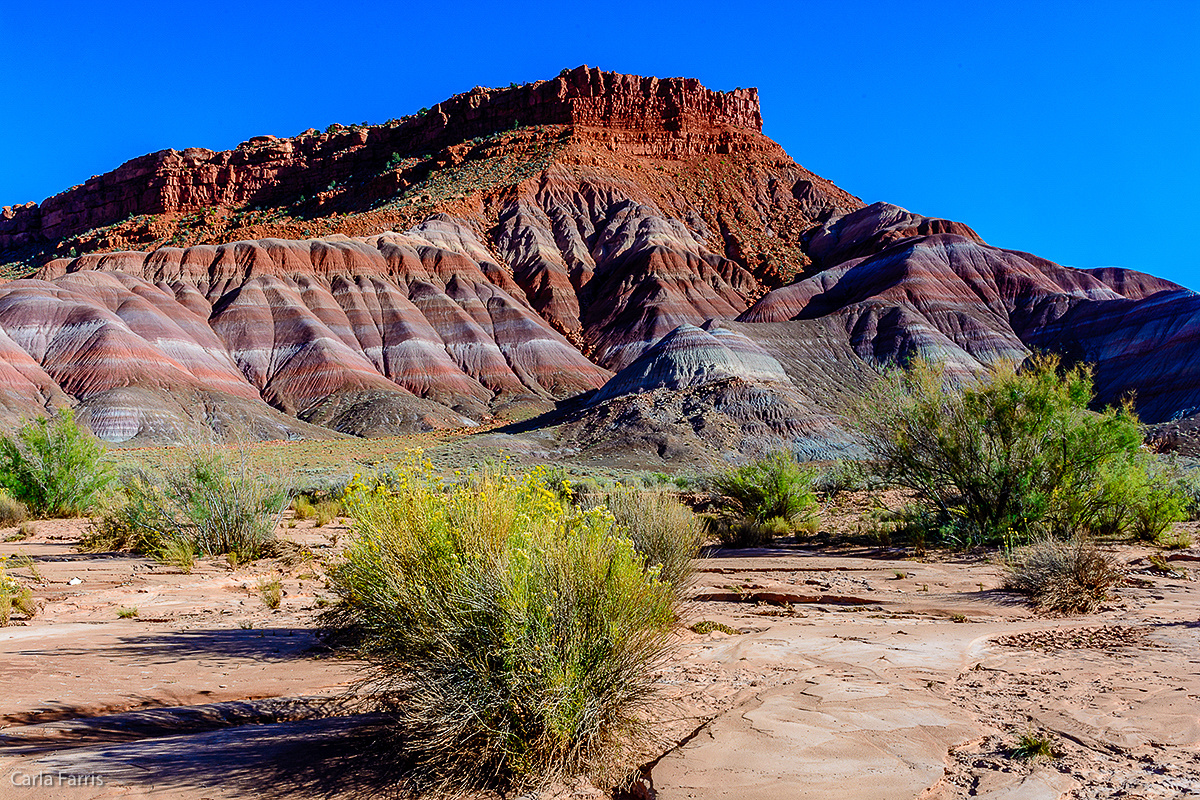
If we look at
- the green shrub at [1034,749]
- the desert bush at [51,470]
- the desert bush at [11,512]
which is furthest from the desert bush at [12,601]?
the desert bush at [51,470]

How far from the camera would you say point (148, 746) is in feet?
15.9

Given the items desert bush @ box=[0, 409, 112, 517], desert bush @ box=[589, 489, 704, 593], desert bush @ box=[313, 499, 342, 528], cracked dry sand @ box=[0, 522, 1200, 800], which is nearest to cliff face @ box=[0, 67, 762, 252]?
desert bush @ box=[313, 499, 342, 528]

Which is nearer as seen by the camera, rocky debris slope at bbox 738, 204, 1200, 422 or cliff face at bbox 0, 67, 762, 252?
rocky debris slope at bbox 738, 204, 1200, 422

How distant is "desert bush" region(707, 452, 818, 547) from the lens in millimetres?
17188

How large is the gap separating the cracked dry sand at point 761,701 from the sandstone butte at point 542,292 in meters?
23.1

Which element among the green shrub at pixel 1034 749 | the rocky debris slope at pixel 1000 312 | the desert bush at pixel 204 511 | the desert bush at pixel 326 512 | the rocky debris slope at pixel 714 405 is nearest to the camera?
the green shrub at pixel 1034 749

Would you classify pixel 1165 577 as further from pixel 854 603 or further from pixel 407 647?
pixel 407 647

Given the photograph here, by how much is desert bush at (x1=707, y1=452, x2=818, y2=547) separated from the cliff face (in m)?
88.4

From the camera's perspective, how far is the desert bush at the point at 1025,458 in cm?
1391

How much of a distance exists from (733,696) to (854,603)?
4575 mm

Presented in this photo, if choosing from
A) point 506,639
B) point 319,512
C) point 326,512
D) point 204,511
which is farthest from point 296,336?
point 506,639

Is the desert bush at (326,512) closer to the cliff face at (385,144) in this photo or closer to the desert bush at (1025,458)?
the desert bush at (1025,458)

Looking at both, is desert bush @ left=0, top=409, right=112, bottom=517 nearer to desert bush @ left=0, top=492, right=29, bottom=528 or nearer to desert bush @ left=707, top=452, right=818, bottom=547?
desert bush @ left=0, top=492, right=29, bottom=528

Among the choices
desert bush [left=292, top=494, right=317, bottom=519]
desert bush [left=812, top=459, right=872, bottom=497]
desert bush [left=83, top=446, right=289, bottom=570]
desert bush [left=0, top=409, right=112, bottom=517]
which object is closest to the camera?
desert bush [left=83, top=446, right=289, bottom=570]
